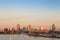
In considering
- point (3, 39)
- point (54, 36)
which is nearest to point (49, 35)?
point (54, 36)

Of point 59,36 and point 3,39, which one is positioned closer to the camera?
point 3,39

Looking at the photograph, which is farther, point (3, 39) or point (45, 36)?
point (45, 36)

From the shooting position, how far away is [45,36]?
42.2 feet

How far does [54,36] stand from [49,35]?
0.45m

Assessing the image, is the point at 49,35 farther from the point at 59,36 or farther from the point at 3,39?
the point at 3,39

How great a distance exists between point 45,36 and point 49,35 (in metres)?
0.47

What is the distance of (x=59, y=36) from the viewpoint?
41.0 ft

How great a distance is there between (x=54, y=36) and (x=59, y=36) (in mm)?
523

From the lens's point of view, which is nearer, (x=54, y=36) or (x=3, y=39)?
(x=3, y=39)

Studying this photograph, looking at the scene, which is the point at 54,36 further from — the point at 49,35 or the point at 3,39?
the point at 3,39

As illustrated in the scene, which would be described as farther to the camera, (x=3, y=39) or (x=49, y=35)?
(x=49, y=35)

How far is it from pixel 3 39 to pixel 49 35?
363 centimetres

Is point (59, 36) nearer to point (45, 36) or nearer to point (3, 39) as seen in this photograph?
point (45, 36)

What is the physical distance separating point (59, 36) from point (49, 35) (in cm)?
70
